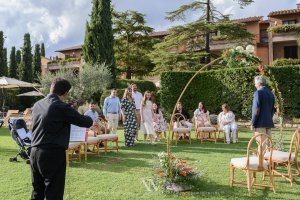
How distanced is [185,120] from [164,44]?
43.7 feet

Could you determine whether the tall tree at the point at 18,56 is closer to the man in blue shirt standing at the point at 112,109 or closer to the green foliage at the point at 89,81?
the green foliage at the point at 89,81

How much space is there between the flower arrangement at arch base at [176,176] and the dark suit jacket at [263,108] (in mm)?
1787

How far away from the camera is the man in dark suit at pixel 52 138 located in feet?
12.1

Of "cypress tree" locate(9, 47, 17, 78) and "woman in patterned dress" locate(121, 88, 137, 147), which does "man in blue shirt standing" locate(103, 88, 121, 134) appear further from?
"cypress tree" locate(9, 47, 17, 78)

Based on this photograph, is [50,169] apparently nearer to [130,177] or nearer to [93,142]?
[130,177]

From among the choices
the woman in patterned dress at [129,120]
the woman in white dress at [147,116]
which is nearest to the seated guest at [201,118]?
the woman in white dress at [147,116]

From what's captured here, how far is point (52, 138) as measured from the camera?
3.70 metres

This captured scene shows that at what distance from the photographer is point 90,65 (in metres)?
26.7

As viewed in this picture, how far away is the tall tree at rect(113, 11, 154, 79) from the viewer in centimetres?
3194

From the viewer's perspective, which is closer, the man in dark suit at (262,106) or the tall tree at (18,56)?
the man in dark suit at (262,106)

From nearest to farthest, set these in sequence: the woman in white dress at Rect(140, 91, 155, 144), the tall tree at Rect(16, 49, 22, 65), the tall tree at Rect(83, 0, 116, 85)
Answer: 1. the woman in white dress at Rect(140, 91, 155, 144)
2. the tall tree at Rect(83, 0, 116, 85)
3. the tall tree at Rect(16, 49, 22, 65)

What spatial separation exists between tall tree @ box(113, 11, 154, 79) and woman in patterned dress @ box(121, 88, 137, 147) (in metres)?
20.9

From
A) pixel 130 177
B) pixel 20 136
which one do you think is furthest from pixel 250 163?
pixel 20 136

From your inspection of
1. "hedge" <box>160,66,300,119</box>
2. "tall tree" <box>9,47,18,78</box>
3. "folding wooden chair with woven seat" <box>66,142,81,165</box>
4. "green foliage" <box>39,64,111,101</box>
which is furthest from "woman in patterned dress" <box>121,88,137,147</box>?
"tall tree" <box>9,47,18,78</box>
